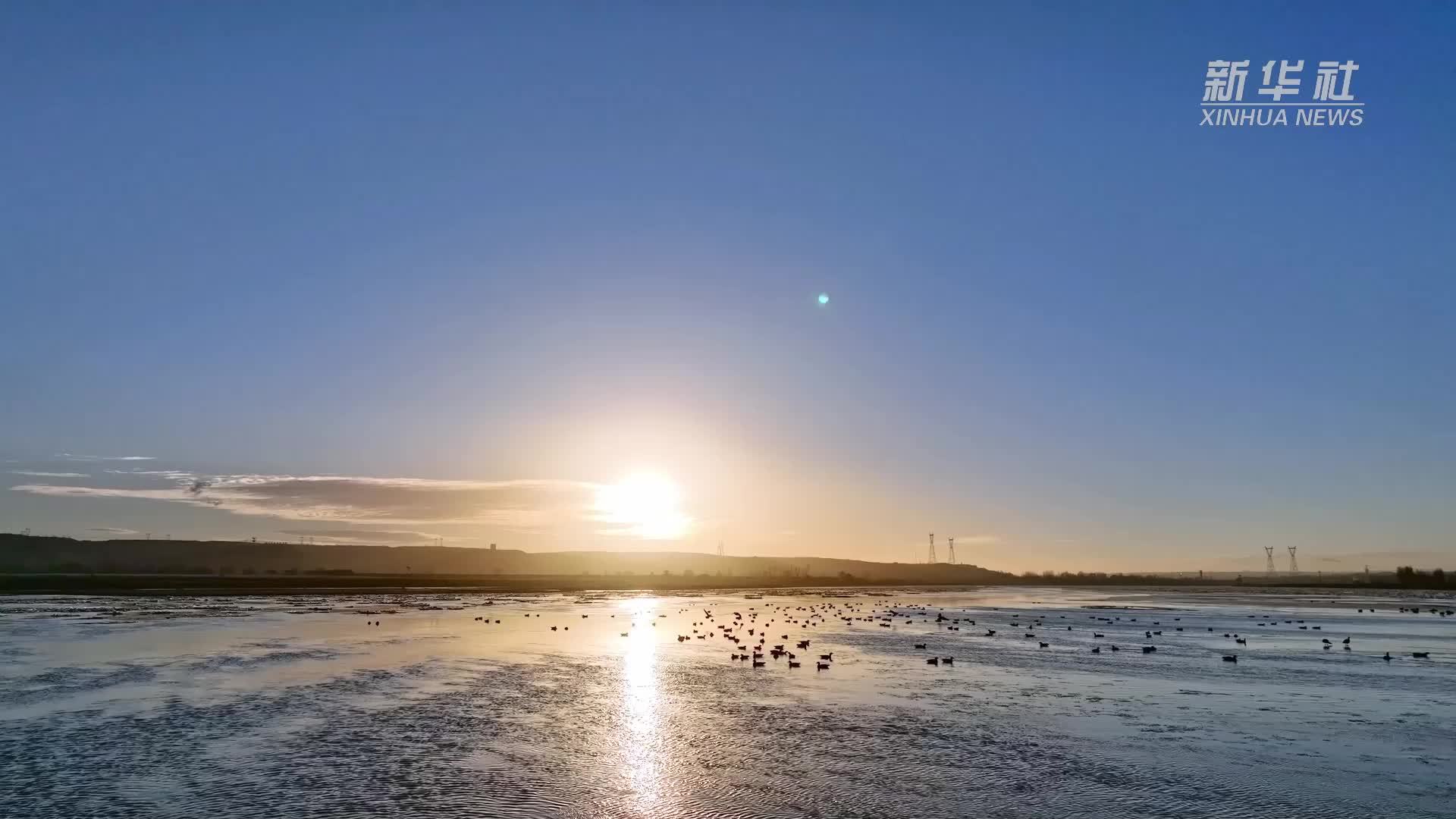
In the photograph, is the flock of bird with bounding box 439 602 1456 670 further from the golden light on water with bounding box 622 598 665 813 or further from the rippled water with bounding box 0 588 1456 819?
the golden light on water with bounding box 622 598 665 813

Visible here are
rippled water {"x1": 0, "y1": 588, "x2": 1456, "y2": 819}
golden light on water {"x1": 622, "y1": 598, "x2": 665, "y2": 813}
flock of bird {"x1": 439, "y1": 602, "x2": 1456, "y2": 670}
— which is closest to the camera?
rippled water {"x1": 0, "y1": 588, "x2": 1456, "y2": 819}

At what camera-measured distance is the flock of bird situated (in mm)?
36312

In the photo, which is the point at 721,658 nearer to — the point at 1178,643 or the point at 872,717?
the point at 872,717

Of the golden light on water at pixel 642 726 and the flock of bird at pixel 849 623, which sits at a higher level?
the golden light on water at pixel 642 726

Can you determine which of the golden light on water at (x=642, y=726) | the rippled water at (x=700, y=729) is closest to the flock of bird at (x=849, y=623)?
the rippled water at (x=700, y=729)

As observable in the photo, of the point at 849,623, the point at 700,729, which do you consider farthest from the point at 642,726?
the point at 849,623

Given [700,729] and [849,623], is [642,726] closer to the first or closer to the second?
[700,729]

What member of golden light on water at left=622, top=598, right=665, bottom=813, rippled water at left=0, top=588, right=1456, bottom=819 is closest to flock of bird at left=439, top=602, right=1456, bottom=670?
rippled water at left=0, top=588, right=1456, bottom=819

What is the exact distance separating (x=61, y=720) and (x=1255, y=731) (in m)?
26.3

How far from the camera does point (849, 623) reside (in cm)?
5831

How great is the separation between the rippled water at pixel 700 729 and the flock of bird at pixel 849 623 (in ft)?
4.15

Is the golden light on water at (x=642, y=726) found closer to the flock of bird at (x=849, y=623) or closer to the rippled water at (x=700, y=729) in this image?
the rippled water at (x=700, y=729)

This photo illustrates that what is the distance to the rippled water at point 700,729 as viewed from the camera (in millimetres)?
14328

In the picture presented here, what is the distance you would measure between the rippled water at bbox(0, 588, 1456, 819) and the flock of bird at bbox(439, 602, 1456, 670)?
1.27 metres
